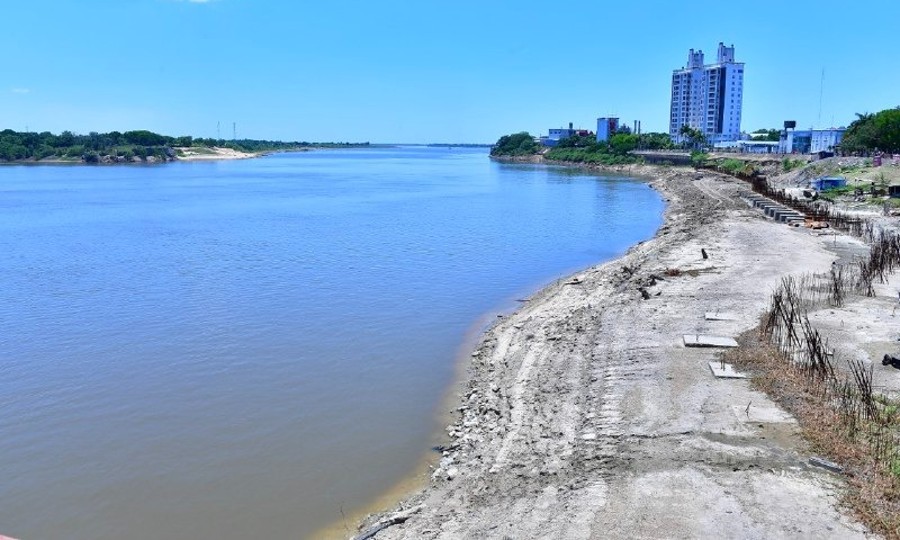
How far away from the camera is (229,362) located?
1875 centimetres

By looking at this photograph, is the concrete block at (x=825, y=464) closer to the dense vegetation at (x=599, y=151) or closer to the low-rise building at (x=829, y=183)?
the low-rise building at (x=829, y=183)

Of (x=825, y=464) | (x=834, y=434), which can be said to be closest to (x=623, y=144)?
(x=834, y=434)

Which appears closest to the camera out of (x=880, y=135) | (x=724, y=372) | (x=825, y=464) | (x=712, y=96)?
(x=825, y=464)

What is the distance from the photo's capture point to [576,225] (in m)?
52.2

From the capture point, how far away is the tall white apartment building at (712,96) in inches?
7131

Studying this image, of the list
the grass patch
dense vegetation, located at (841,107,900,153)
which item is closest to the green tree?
dense vegetation, located at (841,107,900,153)

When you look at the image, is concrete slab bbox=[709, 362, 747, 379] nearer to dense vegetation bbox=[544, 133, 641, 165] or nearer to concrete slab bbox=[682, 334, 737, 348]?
concrete slab bbox=[682, 334, 737, 348]

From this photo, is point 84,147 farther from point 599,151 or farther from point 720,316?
point 720,316

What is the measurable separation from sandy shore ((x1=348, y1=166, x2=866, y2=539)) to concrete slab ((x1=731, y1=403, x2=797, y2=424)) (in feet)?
0.10

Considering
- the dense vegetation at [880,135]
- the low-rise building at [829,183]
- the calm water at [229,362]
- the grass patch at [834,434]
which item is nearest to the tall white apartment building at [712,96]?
the dense vegetation at [880,135]

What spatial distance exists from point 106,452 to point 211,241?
28.7 meters

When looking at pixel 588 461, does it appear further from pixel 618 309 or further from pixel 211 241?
pixel 211 241

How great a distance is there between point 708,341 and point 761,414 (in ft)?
13.6

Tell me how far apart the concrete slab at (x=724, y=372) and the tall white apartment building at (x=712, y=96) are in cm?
17496
